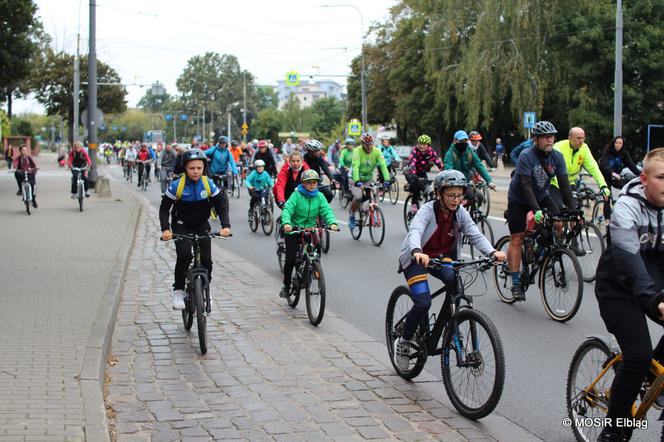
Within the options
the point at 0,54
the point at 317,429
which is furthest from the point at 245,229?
the point at 0,54

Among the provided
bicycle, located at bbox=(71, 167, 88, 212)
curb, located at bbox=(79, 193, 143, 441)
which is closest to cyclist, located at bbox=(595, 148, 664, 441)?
curb, located at bbox=(79, 193, 143, 441)

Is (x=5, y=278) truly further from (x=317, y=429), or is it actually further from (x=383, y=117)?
(x=383, y=117)

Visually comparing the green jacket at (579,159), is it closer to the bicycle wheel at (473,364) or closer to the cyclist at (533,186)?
the cyclist at (533,186)

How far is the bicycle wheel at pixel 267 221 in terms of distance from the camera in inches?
682

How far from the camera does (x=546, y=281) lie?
9.02 m

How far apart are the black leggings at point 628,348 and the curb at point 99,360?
2.73m

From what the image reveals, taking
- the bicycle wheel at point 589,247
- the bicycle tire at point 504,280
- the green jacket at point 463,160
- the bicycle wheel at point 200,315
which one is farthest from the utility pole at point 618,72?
the bicycle wheel at point 200,315

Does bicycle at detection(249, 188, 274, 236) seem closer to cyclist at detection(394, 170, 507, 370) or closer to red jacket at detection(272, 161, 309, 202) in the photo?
red jacket at detection(272, 161, 309, 202)

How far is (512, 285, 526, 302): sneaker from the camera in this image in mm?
9305

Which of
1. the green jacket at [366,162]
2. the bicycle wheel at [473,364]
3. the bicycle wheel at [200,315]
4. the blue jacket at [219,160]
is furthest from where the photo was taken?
the blue jacket at [219,160]

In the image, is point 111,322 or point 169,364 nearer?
point 169,364

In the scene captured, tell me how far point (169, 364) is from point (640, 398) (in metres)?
3.86

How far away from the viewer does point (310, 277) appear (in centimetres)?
892

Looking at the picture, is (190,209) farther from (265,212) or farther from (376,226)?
(265,212)
